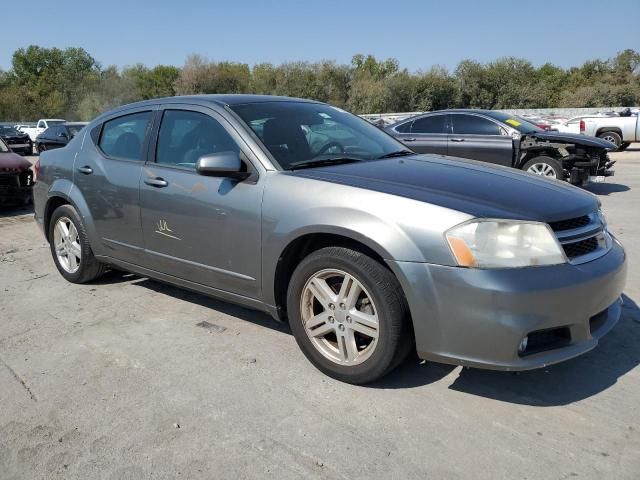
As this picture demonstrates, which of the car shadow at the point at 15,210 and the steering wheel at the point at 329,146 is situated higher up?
the steering wheel at the point at 329,146

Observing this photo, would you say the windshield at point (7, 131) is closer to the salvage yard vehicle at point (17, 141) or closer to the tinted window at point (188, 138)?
the salvage yard vehicle at point (17, 141)

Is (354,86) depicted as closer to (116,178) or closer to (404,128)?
(404,128)

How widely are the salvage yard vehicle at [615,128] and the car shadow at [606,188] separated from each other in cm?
815

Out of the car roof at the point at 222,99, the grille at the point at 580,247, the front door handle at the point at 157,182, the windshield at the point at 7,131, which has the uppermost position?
the windshield at the point at 7,131

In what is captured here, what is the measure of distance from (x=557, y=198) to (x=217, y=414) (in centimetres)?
218

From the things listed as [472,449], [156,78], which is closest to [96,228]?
[472,449]

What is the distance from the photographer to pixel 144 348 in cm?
372

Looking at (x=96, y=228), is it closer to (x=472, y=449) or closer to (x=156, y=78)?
(x=472, y=449)

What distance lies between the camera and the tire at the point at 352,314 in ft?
9.46

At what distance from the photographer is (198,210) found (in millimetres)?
3709

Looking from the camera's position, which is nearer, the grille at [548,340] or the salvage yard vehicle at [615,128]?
the grille at [548,340]

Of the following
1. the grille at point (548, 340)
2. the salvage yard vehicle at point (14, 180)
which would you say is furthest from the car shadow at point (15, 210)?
the grille at point (548, 340)

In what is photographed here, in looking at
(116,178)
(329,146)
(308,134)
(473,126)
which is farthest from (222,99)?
(473,126)

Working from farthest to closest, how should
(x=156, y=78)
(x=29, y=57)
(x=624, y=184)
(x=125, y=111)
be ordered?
(x=29, y=57) < (x=156, y=78) < (x=624, y=184) < (x=125, y=111)
